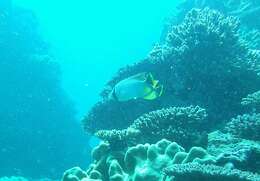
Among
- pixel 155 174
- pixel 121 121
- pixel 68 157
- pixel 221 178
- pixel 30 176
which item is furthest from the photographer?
pixel 68 157

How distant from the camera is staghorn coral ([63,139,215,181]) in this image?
471 centimetres

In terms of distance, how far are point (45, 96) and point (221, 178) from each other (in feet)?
62.4

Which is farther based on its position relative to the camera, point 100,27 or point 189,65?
point 100,27

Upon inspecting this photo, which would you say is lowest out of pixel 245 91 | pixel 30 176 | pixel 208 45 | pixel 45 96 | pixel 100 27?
pixel 245 91

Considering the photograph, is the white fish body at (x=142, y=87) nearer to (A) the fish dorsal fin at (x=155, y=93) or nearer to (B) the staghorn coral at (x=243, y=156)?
(A) the fish dorsal fin at (x=155, y=93)

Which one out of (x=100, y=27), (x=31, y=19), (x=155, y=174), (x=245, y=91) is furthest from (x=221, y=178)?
(x=100, y=27)

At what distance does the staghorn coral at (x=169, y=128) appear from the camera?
19.1 ft

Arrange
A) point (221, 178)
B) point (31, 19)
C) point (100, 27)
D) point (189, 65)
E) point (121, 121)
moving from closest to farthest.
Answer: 1. point (221, 178)
2. point (189, 65)
3. point (121, 121)
4. point (31, 19)
5. point (100, 27)

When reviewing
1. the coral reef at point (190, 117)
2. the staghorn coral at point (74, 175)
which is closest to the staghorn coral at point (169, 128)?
the coral reef at point (190, 117)

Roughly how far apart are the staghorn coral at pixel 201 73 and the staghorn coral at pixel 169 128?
1389mm

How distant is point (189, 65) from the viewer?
810 centimetres

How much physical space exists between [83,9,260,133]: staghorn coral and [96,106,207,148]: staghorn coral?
1.39 m

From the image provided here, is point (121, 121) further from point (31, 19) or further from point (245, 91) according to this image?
point (31, 19)

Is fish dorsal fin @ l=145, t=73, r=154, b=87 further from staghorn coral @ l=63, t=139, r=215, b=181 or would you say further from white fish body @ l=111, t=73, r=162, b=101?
staghorn coral @ l=63, t=139, r=215, b=181
